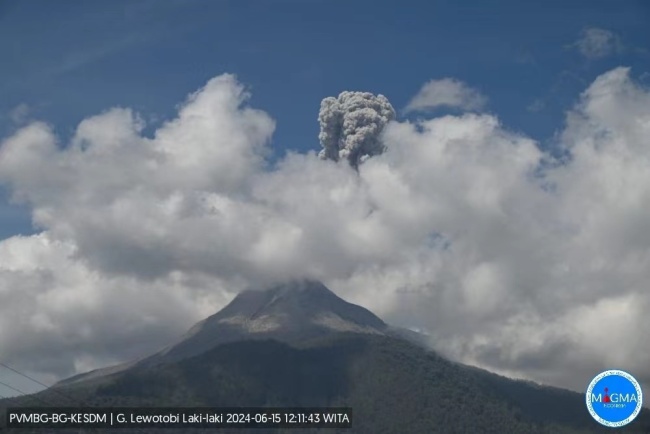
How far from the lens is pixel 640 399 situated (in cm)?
9475

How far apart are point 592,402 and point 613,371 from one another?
4.14 meters

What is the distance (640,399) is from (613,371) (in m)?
4.52

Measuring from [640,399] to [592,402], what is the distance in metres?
5.29

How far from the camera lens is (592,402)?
94.8 meters

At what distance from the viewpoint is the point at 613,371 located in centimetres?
9419
